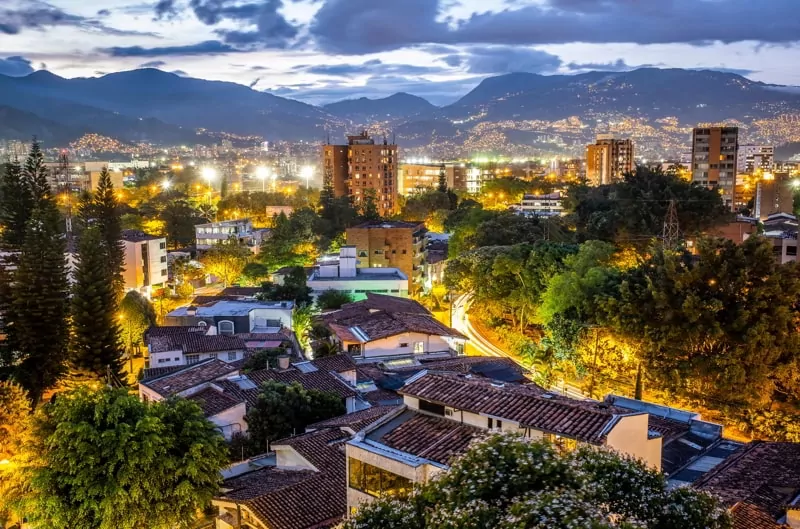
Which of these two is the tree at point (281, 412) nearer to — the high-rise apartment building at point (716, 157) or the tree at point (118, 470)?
the tree at point (118, 470)

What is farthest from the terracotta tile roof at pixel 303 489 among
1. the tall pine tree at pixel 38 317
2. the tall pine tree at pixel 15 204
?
the tall pine tree at pixel 15 204

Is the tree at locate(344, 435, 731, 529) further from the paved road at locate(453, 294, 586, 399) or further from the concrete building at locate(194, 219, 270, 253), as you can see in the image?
the concrete building at locate(194, 219, 270, 253)

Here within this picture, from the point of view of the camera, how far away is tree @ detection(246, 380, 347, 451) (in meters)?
15.2

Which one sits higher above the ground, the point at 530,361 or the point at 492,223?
the point at 492,223

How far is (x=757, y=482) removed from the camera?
12414 mm

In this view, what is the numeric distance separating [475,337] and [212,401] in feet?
57.1

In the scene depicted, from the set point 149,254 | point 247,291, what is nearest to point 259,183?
point 149,254

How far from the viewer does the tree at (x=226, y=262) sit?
39.3m

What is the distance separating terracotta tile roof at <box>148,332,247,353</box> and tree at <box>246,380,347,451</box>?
6547 mm

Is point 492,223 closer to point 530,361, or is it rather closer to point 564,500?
point 530,361

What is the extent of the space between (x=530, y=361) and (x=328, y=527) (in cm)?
1405

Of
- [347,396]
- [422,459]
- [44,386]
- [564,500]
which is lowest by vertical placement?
[44,386]

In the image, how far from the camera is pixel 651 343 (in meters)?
21.1

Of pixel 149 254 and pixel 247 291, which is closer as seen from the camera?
pixel 247 291
